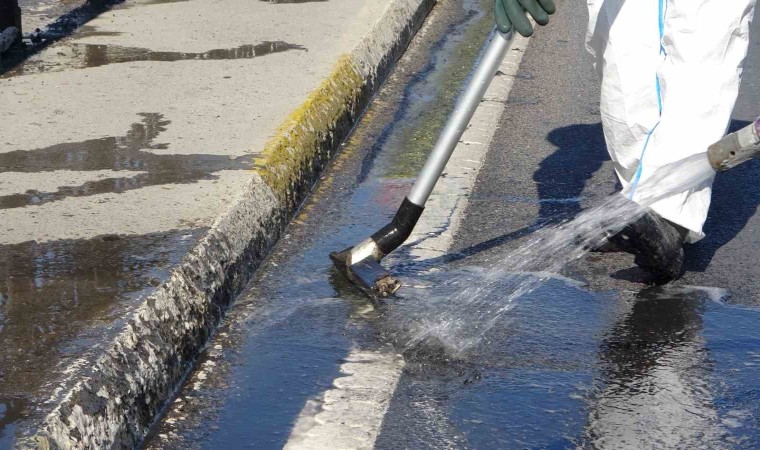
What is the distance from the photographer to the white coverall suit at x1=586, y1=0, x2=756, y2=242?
10.7 ft

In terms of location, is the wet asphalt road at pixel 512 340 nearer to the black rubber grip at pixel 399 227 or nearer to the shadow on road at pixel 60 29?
the black rubber grip at pixel 399 227

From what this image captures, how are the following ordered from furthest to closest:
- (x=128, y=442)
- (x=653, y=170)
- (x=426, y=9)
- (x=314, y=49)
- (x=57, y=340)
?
1. (x=426, y=9)
2. (x=314, y=49)
3. (x=653, y=170)
4. (x=57, y=340)
5. (x=128, y=442)

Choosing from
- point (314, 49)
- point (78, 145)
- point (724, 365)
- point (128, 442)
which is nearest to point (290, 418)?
point (128, 442)

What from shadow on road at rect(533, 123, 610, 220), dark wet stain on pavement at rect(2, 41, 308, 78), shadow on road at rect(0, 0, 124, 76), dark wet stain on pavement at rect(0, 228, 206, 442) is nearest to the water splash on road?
shadow on road at rect(533, 123, 610, 220)

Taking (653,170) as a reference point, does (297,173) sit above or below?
below

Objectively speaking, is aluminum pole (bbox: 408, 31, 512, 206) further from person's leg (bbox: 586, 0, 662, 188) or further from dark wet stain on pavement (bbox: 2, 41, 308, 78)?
dark wet stain on pavement (bbox: 2, 41, 308, 78)

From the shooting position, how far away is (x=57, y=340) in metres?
Answer: 2.56

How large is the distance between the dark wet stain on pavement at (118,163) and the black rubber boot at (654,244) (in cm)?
120

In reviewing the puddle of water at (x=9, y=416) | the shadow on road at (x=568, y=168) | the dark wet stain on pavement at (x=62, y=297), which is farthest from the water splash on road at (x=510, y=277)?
the puddle of water at (x=9, y=416)

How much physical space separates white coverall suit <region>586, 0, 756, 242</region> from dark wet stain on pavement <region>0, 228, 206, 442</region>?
1288 millimetres

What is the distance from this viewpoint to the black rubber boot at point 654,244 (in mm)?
3246

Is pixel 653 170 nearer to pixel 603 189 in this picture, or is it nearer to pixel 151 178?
pixel 603 189

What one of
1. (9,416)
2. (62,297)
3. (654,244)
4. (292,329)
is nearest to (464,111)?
(654,244)

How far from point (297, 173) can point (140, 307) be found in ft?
4.31
